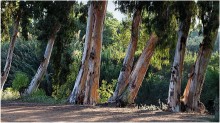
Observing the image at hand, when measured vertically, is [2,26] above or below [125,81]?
above

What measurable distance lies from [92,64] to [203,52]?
452 centimetres

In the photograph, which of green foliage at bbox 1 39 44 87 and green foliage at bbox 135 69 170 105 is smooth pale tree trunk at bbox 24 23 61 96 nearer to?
green foliage at bbox 135 69 170 105

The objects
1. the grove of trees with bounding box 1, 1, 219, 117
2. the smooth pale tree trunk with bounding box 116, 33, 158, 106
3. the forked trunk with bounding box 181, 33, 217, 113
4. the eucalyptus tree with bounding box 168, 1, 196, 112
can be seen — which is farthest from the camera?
the smooth pale tree trunk with bounding box 116, 33, 158, 106

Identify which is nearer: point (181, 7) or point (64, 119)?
point (64, 119)

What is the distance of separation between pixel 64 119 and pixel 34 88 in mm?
11730

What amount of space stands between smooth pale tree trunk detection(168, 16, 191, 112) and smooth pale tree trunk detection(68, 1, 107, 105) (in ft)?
11.2

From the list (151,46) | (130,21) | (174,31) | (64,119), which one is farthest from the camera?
(130,21)

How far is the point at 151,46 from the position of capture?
51.0 feet

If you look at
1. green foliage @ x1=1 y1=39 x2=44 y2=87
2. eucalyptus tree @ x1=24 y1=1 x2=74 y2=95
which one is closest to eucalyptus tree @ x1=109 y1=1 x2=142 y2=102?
eucalyptus tree @ x1=24 y1=1 x2=74 y2=95

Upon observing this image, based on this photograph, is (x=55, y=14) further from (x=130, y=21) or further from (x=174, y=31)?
(x=174, y=31)

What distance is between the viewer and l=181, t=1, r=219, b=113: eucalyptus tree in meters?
11.8

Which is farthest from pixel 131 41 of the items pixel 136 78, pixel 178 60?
pixel 178 60

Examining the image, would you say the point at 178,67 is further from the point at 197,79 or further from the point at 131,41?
the point at 131,41

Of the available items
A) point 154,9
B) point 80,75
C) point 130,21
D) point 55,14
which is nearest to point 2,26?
point 55,14
